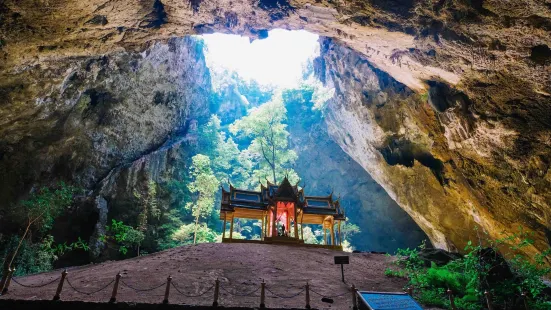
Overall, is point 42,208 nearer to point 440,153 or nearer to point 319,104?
point 440,153

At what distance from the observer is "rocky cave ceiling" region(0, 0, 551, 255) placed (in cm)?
1002

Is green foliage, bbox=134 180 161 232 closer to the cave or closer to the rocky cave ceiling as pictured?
the cave

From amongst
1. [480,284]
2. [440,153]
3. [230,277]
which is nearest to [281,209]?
[230,277]

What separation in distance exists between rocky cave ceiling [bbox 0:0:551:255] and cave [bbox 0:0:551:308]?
0.20 ft

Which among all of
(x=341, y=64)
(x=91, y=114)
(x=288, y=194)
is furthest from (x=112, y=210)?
(x=341, y=64)

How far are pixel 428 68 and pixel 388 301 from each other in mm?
10868

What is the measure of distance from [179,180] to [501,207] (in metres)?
22.5

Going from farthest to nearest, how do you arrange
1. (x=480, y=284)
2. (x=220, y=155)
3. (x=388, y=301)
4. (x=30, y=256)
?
(x=220, y=155) → (x=30, y=256) → (x=480, y=284) → (x=388, y=301)

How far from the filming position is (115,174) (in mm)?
20359

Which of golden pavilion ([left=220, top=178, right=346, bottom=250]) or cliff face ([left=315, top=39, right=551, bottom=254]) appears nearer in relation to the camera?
cliff face ([left=315, top=39, right=551, bottom=254])

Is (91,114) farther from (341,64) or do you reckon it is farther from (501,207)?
(501,207)

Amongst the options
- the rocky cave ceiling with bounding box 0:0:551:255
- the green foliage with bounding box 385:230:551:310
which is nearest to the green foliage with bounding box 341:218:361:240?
the rocky cave ceiling with bounding box 0:0:551:255

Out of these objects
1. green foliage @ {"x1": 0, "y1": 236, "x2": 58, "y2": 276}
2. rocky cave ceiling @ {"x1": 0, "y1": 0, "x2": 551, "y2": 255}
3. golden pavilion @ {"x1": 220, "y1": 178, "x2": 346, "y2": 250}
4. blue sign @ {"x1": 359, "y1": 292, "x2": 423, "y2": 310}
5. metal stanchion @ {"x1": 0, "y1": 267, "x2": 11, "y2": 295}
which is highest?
rocky cave ceiling @ {"x1": 0, "y1": 0, "x2": 551, "y2": 255}

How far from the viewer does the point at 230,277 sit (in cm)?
936
